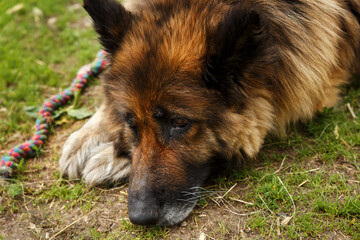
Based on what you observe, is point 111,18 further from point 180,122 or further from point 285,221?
point 285,221

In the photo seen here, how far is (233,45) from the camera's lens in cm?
253

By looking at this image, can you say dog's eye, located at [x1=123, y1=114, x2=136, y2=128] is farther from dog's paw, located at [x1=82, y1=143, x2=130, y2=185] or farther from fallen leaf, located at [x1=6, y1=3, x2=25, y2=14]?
fallen leaf, located at [x1=6, y1=3, x2=25, y2=14]

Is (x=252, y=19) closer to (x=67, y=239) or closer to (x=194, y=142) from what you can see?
(x=194, y=142)

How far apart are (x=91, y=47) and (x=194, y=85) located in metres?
3.19

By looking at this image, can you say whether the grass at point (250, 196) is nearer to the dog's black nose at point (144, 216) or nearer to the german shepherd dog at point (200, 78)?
the dog's black nose at point (144, 216)

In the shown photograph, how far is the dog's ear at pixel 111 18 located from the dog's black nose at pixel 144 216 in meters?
1.34

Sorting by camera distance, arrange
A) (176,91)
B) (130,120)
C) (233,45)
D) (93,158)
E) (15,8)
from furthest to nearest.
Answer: (15,8), (93,158), (130,120), (176,91), (233,45)

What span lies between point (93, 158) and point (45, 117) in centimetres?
103

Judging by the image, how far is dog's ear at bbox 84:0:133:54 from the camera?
9.73ft

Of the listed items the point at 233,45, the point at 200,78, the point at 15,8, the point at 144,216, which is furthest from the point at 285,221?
the point at 15,8

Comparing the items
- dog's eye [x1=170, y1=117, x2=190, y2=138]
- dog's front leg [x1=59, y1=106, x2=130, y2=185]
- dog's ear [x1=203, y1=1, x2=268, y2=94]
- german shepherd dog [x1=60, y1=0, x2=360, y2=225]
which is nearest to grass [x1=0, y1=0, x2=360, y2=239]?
dog's front leg [x1=59, y1=106, x2=130, y2=185]

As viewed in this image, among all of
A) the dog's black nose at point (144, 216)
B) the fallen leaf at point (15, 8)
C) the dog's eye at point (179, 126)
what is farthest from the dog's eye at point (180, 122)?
the fallen leaf at point (15, 8)

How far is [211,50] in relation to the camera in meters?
2.63

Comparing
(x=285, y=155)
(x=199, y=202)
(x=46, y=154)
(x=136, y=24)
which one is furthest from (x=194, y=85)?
(x=46, y=154)
